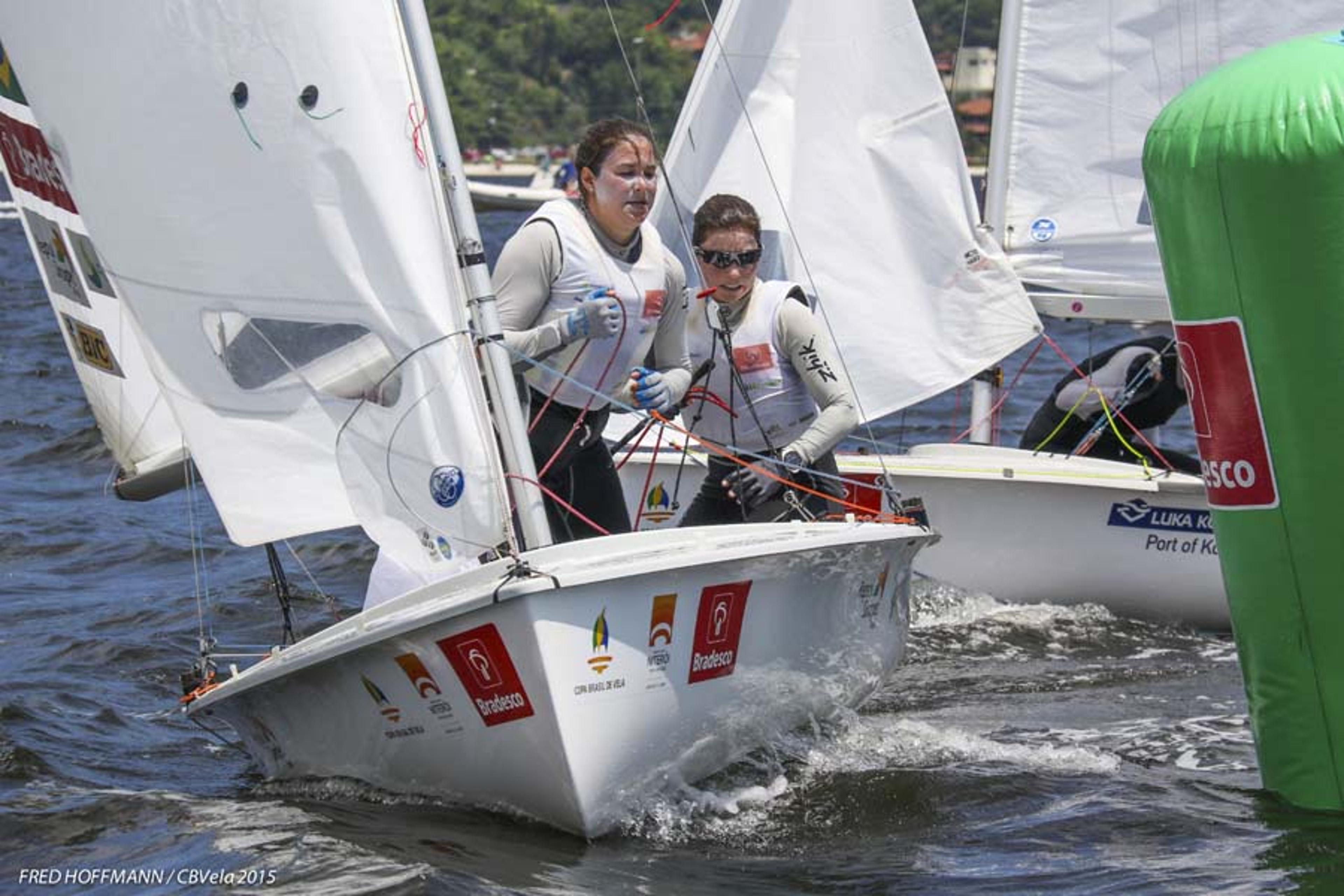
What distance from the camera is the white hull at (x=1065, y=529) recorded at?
7.14m

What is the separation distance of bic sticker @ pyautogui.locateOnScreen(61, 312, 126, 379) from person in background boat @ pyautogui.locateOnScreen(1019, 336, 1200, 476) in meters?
3.60

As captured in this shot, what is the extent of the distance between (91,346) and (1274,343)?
9.35 feet

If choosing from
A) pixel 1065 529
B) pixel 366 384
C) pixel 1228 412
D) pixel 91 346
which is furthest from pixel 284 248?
pixel 1065 529

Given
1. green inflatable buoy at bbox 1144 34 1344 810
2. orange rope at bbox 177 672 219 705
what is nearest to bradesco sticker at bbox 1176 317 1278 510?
green inflatable buoy at bbox 1144 34 1344 810

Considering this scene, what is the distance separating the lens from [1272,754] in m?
4.63

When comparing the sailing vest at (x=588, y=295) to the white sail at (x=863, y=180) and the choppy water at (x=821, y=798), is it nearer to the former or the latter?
the choppy water at (x=821, y=798)

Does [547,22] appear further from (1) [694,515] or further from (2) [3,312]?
(1) [694,515]

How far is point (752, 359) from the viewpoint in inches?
209

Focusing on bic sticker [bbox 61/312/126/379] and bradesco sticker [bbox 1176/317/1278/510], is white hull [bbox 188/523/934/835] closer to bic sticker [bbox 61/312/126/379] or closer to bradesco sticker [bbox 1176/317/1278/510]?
bradesco sticker [bbox 1176/317/1278/510]

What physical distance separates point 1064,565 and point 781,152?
6.71ft

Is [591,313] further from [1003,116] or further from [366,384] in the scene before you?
[1003,116]

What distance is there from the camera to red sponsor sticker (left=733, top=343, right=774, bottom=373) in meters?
5.30

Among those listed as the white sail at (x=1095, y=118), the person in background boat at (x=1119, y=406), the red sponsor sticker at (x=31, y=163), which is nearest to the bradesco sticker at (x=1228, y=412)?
the red sponsor sticker at (x=31, y=163)

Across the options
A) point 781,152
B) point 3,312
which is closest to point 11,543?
point 781,152
